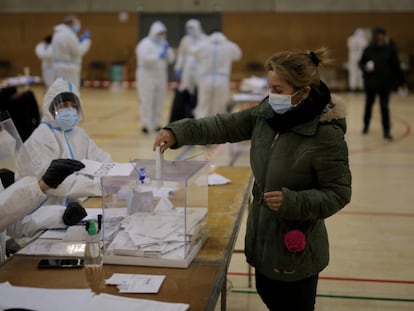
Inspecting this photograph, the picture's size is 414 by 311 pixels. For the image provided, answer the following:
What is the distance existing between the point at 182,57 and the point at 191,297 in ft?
34.8

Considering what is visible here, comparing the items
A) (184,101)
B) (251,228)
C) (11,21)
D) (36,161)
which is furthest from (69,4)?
(251,228)

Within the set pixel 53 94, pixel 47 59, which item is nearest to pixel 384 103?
pixel 47 59

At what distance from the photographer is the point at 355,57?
19.4 m

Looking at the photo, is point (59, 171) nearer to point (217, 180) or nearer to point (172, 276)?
point (172, 276)

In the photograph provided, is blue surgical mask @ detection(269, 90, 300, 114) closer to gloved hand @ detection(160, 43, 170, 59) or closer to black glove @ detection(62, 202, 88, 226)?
black glove @ detection(62, 202, 88, 226)

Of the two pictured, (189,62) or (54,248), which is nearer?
(54,248)

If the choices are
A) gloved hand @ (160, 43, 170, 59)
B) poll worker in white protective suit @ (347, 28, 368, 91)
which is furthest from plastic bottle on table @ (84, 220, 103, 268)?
poll worker in white protective suit @ (347, 28, 368, 91)

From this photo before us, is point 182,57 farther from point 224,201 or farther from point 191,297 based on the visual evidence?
point 191,297

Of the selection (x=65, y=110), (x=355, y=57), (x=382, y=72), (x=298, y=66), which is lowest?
(x=355, y=57)

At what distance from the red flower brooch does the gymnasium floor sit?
3.59ft

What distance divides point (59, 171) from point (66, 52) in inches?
391

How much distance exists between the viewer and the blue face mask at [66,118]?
4.09 m

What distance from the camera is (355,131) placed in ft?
39.0

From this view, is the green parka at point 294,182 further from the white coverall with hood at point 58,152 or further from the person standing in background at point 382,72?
the person standing in background at point 382,72
